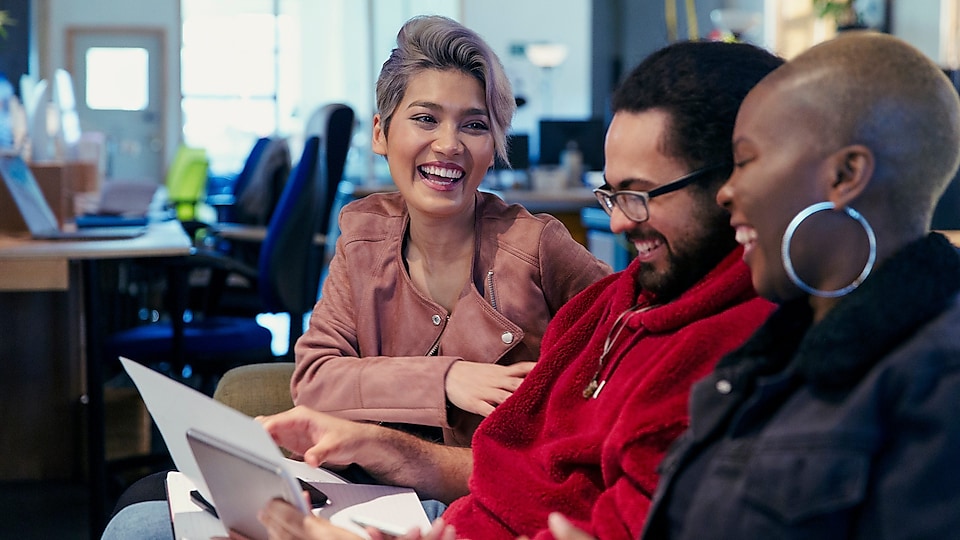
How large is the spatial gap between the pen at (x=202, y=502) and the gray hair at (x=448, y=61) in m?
0.64

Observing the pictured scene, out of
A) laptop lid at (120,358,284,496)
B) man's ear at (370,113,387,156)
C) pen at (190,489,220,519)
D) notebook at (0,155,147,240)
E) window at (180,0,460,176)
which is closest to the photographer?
laptop lid at (120,358,284,496)

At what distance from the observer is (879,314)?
0.77 meters

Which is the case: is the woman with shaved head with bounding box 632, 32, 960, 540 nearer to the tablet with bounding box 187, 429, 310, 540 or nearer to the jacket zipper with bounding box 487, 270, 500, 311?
the tablet with bounding box 187, 429, 310, 540

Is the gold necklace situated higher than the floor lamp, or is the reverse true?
the floor lamp

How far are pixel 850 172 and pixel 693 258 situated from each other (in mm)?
314

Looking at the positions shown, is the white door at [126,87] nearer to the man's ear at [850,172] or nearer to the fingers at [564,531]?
the fingers at [564,531]

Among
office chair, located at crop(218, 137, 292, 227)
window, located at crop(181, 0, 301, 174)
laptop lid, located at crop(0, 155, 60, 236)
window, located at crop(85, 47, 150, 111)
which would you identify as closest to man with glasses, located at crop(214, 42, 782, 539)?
laptop lid, located at crop(0, 155, 60, 236)

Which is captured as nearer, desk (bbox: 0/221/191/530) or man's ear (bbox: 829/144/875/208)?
man's ear (bbox: 829/144/875/208)

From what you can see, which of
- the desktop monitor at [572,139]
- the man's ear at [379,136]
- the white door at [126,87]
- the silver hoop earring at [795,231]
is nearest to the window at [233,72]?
the white door at [126,87]

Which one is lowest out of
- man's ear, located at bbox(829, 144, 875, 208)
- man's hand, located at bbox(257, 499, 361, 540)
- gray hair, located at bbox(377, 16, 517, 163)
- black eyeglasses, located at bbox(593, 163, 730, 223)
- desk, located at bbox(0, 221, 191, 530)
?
desk, located at bbox(0, 221, 191, 530)

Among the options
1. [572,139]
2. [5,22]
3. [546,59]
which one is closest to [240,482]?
[572,139]

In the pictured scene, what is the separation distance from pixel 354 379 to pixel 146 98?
413 inches

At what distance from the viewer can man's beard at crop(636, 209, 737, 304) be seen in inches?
42.4

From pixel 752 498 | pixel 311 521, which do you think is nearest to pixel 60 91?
pixel 311 521
